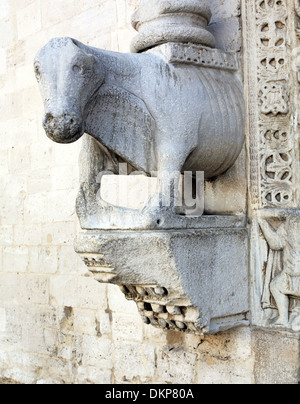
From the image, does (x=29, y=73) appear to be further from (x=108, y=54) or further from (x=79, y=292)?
(x=108, y=54)

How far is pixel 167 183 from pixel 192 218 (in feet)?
0.66

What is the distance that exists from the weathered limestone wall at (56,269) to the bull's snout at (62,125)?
1010 millimetres

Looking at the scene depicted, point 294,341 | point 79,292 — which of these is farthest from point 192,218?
point 79,292

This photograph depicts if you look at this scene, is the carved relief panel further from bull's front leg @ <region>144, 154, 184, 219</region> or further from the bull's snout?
the bull's snout

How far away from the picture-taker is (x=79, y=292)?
375cm

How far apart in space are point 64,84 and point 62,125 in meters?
0.16

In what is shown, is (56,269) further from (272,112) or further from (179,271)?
(272,112)

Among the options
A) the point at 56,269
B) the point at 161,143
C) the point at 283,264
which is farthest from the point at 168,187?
the point at 56,269

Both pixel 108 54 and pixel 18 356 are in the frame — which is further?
pixel 18 356

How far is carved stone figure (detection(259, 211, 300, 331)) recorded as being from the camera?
8.39 ft

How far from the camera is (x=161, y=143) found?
2.44m

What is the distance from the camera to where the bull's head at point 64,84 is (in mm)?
2133

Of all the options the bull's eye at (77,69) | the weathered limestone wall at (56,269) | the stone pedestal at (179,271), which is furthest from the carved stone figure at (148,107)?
the weathered limestone wall at (56,269)

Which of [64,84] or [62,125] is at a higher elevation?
[64,84]
